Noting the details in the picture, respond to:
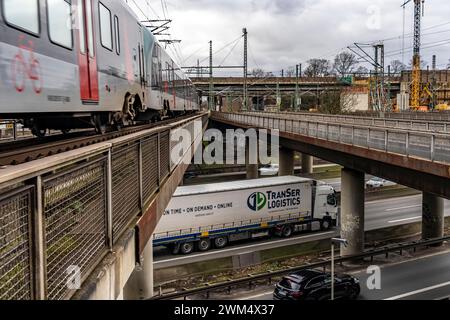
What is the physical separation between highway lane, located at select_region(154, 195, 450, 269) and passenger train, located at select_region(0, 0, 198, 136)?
1248cm

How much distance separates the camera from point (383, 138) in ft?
59.3

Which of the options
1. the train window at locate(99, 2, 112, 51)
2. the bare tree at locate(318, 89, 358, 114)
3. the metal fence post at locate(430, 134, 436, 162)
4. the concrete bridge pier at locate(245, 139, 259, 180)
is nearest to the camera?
the train window at locate(99, 2, 112, 51)

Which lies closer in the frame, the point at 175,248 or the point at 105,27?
the point at 105,27

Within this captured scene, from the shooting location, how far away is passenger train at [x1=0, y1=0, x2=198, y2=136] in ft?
18.7

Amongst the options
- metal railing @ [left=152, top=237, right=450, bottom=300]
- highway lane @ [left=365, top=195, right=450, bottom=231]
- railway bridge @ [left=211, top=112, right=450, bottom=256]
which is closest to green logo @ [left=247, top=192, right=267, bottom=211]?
railway bridge @ [left=211, top=112, right=450, bottom=256]

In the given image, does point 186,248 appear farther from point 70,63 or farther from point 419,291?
point 70,63

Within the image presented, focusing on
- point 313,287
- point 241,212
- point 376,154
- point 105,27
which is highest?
point 105,27

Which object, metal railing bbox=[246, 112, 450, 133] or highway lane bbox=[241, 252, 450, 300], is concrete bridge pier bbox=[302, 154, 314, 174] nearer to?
metal railing bbox=[246, 112, 450, 133]

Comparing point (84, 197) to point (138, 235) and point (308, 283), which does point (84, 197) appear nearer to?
point (138, 235)

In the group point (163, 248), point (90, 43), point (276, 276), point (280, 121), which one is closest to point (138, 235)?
point (90, 43)

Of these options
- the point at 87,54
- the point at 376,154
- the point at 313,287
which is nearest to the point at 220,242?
the point at 313,287

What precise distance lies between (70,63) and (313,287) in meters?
13.3

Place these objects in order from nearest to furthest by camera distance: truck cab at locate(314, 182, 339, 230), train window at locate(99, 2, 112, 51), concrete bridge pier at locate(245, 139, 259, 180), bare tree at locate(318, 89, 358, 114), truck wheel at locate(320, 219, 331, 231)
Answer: train window at locate(99, 2, 112, 51)
truck cab at locate(314, 182, 339, 230)
truck wheel at locate(320, 219, 331, 231)
concrete bridge pier at locate(245, 139, 259, 180)
bare tree at locate(318, 89, 358, 114)

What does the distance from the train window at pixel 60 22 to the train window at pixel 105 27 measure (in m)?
1.87
